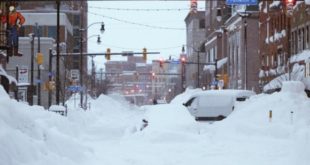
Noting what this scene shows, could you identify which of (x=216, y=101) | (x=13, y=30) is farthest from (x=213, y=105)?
(x=13, y=30)

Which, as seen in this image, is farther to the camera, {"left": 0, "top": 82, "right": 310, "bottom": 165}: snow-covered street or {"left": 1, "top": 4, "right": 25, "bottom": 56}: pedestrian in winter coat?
{"left": 1, "top": 4, "right": 25, "bottom": 56}: pedestrian in winter coat

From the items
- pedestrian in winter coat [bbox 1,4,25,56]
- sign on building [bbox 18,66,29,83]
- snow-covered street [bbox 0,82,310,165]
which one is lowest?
snow-covered street [bbox 0,82,310,165]

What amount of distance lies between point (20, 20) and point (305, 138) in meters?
14.4

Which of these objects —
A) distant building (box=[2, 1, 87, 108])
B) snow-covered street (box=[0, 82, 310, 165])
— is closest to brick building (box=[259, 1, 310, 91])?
snow-covered street (box=[0, 82, 310, 165])

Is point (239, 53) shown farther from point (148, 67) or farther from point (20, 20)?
point (148, 67)

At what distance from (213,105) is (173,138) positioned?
503 inches

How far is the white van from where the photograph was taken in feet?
108

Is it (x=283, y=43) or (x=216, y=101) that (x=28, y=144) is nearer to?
(x=216, y=101)

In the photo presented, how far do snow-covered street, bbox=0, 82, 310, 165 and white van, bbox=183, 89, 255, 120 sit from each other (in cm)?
145

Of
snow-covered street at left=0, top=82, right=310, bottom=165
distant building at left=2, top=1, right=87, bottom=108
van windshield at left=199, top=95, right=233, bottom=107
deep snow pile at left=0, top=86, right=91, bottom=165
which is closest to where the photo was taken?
deep snow pile at left=0, top=86, right=91, bottom=165

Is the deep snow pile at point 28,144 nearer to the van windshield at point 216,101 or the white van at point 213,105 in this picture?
the white van at point 213,105

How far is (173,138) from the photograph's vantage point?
20.7m

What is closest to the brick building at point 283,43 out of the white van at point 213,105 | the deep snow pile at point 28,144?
the white van at point 213,105

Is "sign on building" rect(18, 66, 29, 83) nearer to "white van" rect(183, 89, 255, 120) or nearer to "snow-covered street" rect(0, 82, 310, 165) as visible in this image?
"snow-covered street" rect(0, 82, 310, 165)
